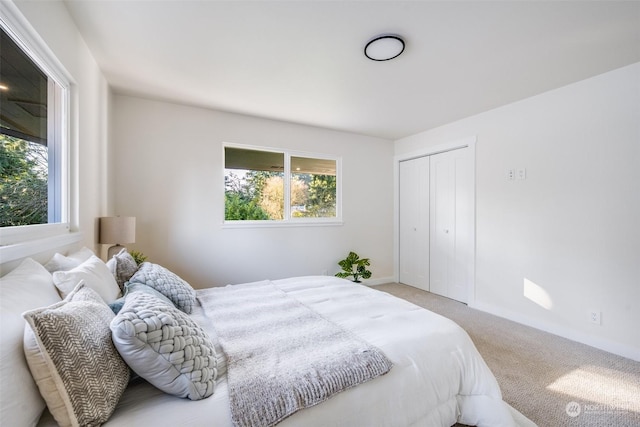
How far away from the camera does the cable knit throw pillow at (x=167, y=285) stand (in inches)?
65.5

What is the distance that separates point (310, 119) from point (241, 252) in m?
2.05

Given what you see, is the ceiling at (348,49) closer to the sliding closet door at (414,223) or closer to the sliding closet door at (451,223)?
the sliding closet door at (451,223)

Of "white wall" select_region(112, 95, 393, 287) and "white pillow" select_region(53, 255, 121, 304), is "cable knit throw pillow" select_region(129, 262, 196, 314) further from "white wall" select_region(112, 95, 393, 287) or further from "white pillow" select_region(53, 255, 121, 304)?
"white wall" select_region(112, 95, 393, 287)

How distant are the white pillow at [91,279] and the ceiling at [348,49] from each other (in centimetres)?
163

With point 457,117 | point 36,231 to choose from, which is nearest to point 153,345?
point 36,231

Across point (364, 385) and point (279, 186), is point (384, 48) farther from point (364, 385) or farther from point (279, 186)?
point (279, 186)

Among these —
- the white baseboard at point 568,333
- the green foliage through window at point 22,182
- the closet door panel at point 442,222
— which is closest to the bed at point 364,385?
the green foliage through window at point 22,182

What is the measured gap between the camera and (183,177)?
3.26 metres

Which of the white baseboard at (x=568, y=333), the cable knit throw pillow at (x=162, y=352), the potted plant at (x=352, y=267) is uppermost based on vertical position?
the cable knit throw pillow at (x=162, y=352)

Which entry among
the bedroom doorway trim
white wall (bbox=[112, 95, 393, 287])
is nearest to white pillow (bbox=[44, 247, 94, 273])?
→ white wall (bbox=[112, 95, 393, 287])

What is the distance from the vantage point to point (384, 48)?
2051 mm

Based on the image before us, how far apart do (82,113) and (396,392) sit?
2.73 m

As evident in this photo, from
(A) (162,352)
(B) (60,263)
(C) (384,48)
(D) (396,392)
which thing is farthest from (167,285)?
(C) (384,48)

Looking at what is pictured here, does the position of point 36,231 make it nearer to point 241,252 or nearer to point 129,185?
point 129,185
